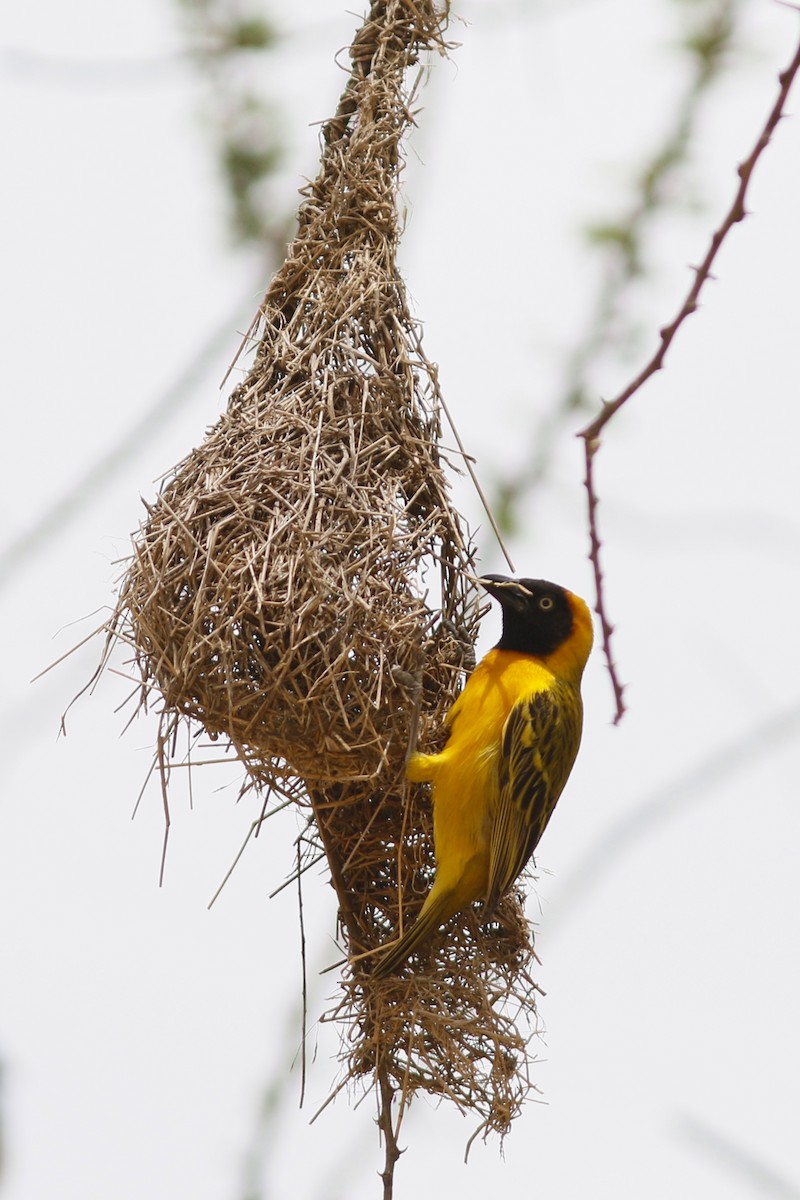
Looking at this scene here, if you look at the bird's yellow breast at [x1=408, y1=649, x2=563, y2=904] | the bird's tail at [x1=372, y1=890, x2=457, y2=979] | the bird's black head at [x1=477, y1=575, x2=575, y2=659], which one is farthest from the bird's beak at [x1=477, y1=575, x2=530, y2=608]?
the bird's tail at [x1=372, y1=890, x2=457, y2=979]

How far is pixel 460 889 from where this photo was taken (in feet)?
10.0

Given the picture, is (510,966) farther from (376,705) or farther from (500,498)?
(500,498)

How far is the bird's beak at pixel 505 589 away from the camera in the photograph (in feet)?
10.6

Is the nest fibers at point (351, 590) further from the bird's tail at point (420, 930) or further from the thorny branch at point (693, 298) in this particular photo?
the thorny branch at point (693, 298)

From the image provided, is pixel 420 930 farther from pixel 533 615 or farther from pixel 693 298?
pixel 693 298

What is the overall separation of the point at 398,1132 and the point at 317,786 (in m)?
0.76

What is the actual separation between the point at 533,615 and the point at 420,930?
0.77 m

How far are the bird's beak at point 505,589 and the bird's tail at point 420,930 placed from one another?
0.68 meters

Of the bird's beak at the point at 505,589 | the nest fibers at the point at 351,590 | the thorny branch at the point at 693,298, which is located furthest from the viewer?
the bird's beak at the point at 505,589

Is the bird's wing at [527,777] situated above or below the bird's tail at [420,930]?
above

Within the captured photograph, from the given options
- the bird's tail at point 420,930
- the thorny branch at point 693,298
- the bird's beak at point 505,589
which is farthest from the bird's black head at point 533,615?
the thorny branch at point 693,298

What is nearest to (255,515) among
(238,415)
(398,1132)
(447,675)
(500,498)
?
(238,415)

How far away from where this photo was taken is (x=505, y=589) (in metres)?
3.26

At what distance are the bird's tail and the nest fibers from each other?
5cm
